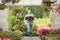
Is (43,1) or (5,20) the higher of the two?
(43,1)

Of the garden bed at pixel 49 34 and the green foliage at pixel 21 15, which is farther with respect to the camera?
the green foliage at pixel 21 15

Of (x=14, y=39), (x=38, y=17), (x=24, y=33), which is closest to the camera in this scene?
(x=14, y=39)

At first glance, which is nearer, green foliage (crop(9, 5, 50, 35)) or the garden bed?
the garden bed

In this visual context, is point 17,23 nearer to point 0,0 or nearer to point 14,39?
point 0,0

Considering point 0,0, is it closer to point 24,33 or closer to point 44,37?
point 24,33

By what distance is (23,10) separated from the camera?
12156mm

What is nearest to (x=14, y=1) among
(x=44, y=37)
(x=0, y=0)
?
(x=0, y=0)

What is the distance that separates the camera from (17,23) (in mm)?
12117

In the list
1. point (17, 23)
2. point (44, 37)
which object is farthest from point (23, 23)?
point (44, 37)

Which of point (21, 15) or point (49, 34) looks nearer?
point (49, 34)

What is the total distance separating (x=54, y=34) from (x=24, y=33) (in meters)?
3.07

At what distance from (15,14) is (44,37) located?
3.61 m

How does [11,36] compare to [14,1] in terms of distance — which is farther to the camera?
[14,1]

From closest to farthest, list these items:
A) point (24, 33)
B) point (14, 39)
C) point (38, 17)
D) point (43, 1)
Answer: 1. point (14, 39)
2. point (43, 1)
3. point (24, 33)
4. point (38, 17)
